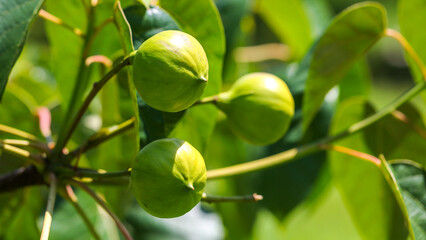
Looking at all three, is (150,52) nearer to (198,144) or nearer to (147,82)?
(147,82)

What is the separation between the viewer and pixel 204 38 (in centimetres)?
68

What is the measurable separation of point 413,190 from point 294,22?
0.59 m

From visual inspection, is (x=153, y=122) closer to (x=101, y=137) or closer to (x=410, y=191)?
(x=101, y=137)

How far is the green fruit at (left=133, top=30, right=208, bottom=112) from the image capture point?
494 mm

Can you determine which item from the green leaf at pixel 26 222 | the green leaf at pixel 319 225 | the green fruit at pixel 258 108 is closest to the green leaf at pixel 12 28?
the green fruit at pixel 258 108

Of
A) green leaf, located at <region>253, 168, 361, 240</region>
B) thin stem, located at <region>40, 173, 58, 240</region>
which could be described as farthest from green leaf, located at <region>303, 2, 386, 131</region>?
green leaf, located at <region>253, 168, 361, 240</region>

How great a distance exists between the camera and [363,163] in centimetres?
84

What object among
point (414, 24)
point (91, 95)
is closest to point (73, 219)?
point (91, 95)

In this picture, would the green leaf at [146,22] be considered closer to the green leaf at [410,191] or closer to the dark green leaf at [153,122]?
the dark green leaf at [153,122]

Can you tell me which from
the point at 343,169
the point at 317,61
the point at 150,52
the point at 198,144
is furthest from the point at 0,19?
the point at 343,169

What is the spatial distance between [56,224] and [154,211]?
472 millimetres

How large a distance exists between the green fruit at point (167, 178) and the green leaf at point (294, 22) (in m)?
0.67

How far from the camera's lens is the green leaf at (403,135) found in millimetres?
831

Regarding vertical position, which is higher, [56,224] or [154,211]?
[154,211]
